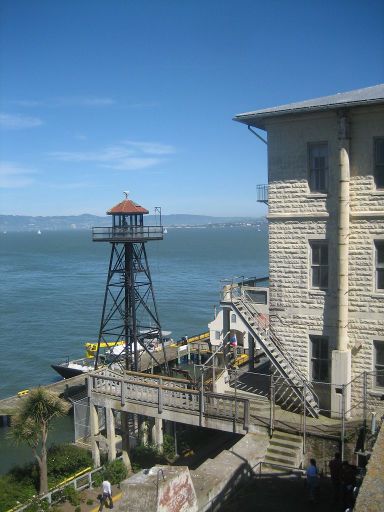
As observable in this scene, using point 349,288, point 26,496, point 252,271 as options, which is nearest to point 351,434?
point 349,288

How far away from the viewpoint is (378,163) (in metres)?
18.5

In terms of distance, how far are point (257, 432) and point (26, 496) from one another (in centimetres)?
914

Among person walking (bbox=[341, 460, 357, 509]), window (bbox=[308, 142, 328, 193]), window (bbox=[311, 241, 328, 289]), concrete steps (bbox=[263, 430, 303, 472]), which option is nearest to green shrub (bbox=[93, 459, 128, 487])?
concrete steps (bbox=[263, 430, 303, 472])

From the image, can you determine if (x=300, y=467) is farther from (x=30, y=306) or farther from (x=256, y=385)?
(x=30, y=306)

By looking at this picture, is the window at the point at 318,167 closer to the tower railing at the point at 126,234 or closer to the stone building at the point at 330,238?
the stone building at the point at 330,238

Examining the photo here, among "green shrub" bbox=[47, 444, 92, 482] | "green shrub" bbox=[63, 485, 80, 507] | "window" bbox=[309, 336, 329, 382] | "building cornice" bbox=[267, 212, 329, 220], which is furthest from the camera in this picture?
"green shrub" bbox=[47, 444, 92, 482]

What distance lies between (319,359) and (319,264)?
11.2 feet

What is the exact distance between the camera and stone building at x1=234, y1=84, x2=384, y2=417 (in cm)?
1848

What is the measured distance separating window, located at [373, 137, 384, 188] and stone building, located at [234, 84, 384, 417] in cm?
3

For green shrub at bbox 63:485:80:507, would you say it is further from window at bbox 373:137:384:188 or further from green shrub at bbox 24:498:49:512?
window at bbox 373:137:384:188

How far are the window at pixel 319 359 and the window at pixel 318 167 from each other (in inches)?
211

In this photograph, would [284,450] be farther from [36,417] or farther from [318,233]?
[36,417]

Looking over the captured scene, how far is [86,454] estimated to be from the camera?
24.1 meters

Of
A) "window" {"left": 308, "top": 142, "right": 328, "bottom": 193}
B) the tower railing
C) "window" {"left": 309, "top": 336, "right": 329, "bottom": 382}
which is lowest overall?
"window" {"left": 309, "top": 336, "right": 329, "bottom": 382}
